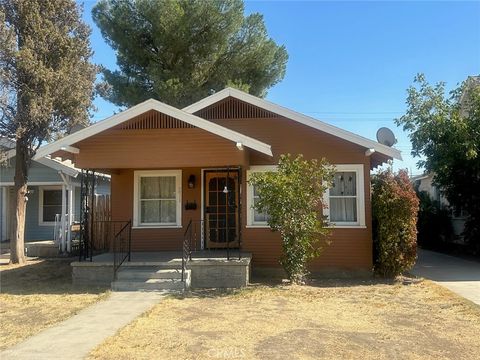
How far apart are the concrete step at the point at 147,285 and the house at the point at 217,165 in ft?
4.74

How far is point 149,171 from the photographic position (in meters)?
13.7

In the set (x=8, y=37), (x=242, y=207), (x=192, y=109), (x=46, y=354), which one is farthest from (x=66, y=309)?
(x=8, y=37)

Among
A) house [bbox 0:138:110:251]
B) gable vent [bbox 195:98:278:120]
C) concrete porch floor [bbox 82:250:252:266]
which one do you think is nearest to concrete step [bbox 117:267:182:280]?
concrete porch floor [bbox 82:250:252:266]

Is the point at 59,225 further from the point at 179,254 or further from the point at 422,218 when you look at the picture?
the point at 422,218

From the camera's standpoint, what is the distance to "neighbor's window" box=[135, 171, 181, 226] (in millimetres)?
13641

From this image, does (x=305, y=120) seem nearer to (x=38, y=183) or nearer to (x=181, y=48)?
(x=181, y=48)

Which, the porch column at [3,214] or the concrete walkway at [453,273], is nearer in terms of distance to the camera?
the concrete walkway at [453,273]

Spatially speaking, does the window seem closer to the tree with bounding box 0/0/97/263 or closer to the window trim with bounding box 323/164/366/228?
the tree with bounding box 0/0/97/263

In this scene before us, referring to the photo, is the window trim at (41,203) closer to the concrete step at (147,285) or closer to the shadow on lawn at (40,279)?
the shadow on lawn at (40,279)

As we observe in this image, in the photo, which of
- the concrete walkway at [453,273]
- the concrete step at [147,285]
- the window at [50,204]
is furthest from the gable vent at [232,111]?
the window at [50,204]

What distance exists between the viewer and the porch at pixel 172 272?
35.7 feet

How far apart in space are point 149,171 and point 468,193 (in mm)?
10746

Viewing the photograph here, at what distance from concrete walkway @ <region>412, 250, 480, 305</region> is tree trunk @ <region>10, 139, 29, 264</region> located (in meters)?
11.6

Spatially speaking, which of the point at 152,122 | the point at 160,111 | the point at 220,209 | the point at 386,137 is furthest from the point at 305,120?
the point at 152,122
